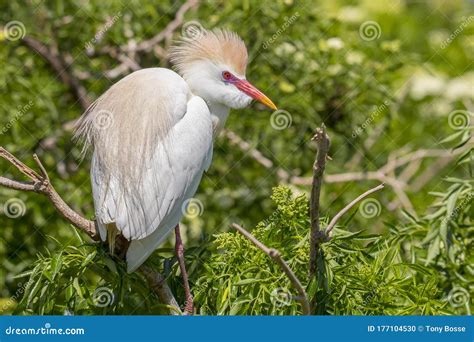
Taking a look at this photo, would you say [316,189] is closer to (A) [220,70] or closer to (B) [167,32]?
(A) [220,70]

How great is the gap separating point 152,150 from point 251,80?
1.33 metres

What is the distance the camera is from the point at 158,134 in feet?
9.03

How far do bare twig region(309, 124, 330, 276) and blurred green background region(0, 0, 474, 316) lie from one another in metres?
1.60

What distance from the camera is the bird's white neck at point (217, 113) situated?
299cm

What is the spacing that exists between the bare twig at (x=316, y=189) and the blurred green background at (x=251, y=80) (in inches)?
63.2

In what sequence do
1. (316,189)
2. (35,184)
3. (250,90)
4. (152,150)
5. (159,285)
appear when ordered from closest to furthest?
(316,189), (35,184), (159,285), (152,150), (250,90)

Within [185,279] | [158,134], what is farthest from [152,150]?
[185,279]

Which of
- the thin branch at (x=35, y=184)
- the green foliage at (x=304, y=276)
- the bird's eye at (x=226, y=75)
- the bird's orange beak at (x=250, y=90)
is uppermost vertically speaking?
the bird's eye at (x=226, y=75)

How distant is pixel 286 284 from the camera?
7.26 ft

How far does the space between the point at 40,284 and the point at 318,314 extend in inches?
27.0

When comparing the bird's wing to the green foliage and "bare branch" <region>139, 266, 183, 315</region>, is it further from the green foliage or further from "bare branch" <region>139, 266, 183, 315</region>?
the green foliage

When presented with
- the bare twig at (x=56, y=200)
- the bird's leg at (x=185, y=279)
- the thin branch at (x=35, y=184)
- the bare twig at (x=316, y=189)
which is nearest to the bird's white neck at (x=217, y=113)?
the bird's leg at (x=185, y=279)

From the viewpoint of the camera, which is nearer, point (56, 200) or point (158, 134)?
point (56, 200)

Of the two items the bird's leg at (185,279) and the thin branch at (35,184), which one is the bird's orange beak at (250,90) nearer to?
the bird's leg at (185,279)
